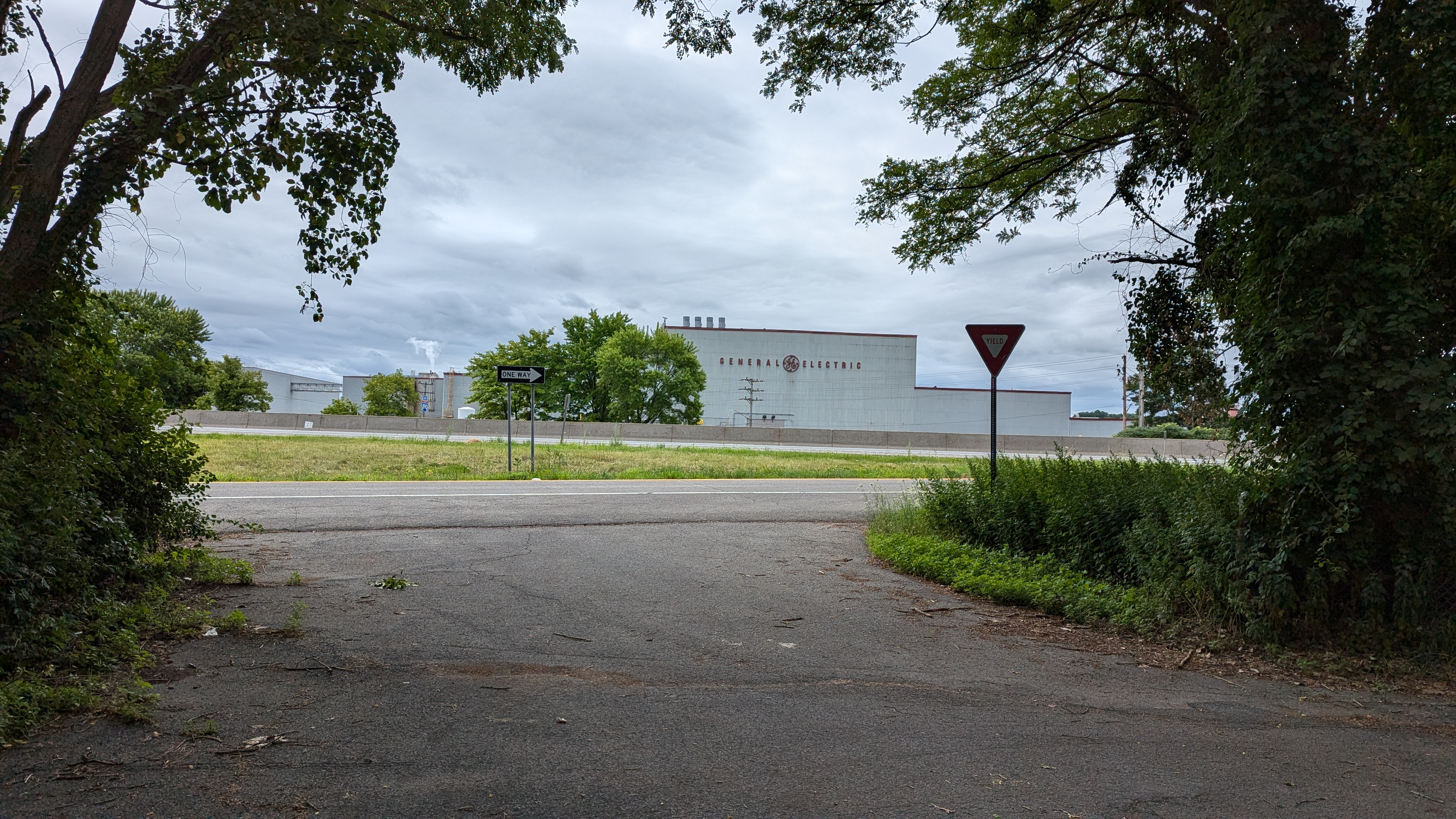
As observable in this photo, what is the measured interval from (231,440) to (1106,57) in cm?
3122

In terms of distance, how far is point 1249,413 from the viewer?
6.28 m

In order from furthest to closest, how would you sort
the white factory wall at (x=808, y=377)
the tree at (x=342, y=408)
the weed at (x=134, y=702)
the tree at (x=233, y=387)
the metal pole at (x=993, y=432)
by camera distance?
the tree at (x=342, y=408), the white factory wall at (x=808, y=377), the tree at (x=233, y=387), the metal pole at (x=993, y=432), the weed at (x=134, y=702)

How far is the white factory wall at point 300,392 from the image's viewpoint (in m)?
109

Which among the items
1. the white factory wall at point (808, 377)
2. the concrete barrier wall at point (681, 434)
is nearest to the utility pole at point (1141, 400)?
the concrete barrier wall at point (681, 434)

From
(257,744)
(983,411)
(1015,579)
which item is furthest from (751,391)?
(257,744)

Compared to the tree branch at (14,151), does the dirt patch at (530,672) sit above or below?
below

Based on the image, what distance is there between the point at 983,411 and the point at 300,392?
91.5m

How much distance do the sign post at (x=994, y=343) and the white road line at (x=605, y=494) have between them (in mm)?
3987

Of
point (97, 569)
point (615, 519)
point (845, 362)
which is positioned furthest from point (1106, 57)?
point (845, 362)

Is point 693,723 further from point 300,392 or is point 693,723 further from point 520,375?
point 300,392

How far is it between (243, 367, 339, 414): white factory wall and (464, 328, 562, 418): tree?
51862 millimetres

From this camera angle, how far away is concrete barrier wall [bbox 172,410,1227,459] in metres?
41.1

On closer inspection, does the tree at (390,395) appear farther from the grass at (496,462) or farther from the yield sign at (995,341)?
the yield sign at (995,341)

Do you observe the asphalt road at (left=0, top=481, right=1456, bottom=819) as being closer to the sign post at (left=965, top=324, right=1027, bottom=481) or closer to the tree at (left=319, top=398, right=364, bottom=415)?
the sign post at (left=965, top=324, right=1027, bottom=481)
